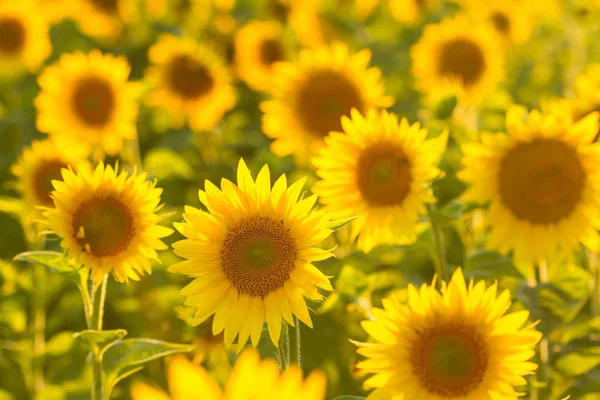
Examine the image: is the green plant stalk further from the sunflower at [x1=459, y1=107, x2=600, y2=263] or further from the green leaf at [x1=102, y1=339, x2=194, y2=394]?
the sunflower at [x1=459, y1=107, x2=600, y2=263]

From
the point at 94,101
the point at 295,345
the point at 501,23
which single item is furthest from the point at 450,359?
the point at 501,23

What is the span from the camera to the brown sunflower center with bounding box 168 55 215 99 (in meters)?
3.14

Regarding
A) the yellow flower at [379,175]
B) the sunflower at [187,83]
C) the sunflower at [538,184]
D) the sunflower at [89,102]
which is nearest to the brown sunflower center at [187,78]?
the sunflower at [187,83]

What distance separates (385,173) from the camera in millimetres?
1851

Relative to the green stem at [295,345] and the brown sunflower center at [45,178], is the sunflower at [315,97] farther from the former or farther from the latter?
the green stem at [295,345]

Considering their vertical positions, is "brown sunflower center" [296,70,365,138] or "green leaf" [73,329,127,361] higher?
"brown sunflower center" [296,70,365,138]

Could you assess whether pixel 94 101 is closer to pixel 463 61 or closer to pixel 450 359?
pixel 463 61

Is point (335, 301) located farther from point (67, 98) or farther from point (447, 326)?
point (67, 98)

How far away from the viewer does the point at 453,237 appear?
2537 mm

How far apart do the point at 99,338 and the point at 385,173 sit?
801 millimetres

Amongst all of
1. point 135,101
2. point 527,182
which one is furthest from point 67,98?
point 527,182

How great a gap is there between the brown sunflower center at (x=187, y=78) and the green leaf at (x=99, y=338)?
1.81 metres

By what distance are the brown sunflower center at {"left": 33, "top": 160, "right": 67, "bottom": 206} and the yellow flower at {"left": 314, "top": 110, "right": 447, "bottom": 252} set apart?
85cm

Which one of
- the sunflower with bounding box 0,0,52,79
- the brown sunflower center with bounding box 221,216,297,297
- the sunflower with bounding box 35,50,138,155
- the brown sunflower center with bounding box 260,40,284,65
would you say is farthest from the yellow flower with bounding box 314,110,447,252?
the sunflower with bounding box 0,0,52,79
